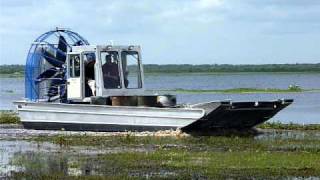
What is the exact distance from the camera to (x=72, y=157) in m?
19.6

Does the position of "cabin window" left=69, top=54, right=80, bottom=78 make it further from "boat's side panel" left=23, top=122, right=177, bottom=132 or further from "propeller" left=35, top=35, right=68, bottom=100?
"boat's side panel" left=23, top=122, right=177, bottom=132

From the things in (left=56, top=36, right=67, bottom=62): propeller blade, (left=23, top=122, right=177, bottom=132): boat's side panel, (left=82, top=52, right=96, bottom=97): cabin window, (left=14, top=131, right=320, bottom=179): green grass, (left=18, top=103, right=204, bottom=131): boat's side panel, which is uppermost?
(left=56, top=36, right=67, bottom=62): propeller blade

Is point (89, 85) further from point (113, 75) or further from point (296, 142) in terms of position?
point (296, 142)

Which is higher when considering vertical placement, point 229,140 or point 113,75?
point 113,75

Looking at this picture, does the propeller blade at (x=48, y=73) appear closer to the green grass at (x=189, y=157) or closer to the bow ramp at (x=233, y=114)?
the green grass at (x=189, y=157)

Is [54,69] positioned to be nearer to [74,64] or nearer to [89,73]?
[74,64]

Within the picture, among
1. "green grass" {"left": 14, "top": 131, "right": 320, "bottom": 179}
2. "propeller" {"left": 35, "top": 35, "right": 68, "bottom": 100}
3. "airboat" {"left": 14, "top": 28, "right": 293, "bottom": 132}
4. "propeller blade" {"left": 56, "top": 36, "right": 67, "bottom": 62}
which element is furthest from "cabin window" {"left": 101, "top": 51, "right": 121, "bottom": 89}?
"green grass" {"left": 14, "top": 131, "right": 320, "bottom": 179}

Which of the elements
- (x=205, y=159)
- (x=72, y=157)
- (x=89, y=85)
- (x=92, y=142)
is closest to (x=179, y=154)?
(x=205, y=159)

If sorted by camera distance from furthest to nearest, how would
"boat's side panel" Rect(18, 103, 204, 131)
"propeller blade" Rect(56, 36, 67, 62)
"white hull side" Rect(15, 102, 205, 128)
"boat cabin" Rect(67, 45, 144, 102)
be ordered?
"propeller blade" Rect(56, 36, 67, 62), "boat cabin" Rect(67, 45, 144, 102), "boat's side panel" Rect(18, 103, 204, 131), "white hull side" Rect(15, 102, 205, 128)

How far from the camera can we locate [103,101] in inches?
1045

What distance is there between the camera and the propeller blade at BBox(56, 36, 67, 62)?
95.8 feet

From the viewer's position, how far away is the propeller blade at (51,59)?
2909 cm

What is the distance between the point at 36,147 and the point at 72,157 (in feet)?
9.84

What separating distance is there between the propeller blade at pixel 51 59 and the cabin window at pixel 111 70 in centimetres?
232
